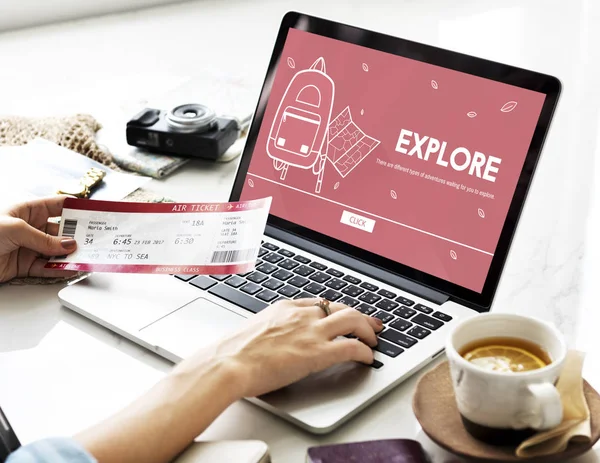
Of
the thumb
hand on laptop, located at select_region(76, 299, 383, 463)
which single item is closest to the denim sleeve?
hand on laptop, located at select_region(76, 299, 383, 463)

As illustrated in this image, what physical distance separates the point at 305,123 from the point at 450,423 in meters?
0.47

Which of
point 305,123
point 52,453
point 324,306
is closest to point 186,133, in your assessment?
Answer: point 305,123

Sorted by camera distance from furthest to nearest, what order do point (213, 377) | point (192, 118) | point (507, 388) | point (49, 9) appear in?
1. point (49, 9)
2. point (192, 118)
3. point (213, 377)
4. point (507, 388)

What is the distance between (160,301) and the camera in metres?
0.98

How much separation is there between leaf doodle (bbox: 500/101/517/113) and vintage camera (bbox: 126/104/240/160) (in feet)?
1.64

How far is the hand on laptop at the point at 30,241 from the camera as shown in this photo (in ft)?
3.38

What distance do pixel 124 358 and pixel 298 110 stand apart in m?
0.38

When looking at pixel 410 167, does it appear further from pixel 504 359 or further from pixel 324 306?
pixel 504 359

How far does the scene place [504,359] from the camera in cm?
73

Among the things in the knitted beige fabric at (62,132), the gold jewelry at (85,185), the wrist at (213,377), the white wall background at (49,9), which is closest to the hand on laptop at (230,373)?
the wrist at (213,377)

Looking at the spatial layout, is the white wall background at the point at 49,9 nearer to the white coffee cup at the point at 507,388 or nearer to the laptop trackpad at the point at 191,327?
the laptop trackpad at the point at 191,327

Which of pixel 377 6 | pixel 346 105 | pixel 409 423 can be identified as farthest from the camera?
pixel 377 6

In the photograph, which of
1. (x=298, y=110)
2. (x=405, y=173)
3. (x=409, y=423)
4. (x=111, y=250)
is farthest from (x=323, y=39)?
(x=409, y=423)

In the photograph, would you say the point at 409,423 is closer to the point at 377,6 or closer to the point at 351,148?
the point at 351,148
